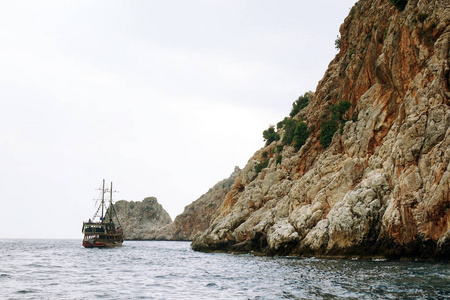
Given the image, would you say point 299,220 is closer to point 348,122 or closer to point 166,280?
point 348,122

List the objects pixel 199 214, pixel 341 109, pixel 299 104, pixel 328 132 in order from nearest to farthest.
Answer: pixel 341 109 → pixel 328 132 → pixel 299 104 → pixel 199 214

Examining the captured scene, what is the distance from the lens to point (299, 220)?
49.1 metres

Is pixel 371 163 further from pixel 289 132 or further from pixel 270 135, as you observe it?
pixel 270 135

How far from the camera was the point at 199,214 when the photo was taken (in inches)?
6535

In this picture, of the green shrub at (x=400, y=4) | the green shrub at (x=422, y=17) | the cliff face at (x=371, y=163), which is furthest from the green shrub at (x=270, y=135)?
the green shrub at (x=422, y=17)

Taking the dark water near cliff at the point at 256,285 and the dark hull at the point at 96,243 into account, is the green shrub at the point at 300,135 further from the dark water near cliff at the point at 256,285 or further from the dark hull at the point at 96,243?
the dark hull at the point at 96,243

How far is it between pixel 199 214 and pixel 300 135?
104 m

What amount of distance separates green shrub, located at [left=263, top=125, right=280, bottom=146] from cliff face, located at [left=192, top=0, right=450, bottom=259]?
14.1 m

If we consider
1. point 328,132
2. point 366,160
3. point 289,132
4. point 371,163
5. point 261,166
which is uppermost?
point 289,132

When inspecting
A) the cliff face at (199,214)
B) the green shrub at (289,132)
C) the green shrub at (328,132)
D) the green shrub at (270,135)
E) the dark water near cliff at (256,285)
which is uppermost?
the green shrub at (270,135)

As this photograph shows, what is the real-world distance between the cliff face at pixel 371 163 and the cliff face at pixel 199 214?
8399 cm

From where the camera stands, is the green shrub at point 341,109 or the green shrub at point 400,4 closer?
the green shrub at point 400,4

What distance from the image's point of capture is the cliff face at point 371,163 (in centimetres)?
3316

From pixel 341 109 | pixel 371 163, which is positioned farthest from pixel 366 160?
pixel 341 109
